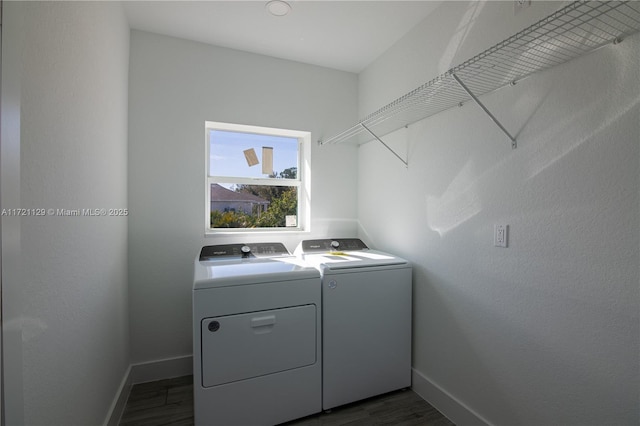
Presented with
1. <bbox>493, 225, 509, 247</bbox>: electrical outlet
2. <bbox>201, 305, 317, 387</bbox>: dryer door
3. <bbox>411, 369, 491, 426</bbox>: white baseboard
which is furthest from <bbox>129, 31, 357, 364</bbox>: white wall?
<bbox>493, 225, 509, 247</bbox>: electrical outlet

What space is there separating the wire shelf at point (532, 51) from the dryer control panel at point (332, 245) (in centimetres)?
108

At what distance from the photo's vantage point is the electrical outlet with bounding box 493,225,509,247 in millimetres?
1436

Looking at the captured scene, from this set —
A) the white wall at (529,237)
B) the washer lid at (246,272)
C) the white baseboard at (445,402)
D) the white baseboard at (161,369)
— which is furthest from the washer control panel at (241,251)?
the white baseboard at (445,402)

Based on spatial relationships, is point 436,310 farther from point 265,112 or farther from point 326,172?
point 265,112

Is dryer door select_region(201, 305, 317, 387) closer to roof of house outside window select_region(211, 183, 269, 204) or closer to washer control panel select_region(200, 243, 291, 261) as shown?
washer control panel select_region(200, 243, 291, 261)

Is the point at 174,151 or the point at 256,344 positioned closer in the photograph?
the point at 256,344

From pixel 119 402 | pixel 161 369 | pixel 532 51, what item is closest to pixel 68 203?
pixel 119 402

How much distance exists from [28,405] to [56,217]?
1.87ft

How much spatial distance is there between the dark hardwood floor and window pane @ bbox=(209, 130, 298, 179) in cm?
164

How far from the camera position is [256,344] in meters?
1.58

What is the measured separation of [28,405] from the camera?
832 mm

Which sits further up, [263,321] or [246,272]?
[246,272]

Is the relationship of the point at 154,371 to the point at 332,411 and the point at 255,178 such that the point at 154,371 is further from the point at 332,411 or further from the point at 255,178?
the point at 255,178

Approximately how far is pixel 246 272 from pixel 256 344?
0.39 m
